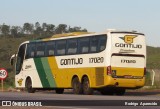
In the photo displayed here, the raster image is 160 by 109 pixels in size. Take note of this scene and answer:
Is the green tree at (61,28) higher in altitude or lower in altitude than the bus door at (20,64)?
higher

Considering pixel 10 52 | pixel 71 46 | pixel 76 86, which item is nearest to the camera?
pixel 76 86

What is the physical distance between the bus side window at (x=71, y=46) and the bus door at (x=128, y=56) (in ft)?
10.5

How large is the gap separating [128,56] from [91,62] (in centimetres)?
207

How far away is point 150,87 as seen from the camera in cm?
4084

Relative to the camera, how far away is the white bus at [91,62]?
106ft

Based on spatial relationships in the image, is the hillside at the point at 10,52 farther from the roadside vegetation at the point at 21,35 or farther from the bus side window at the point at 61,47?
the bus side window at the point at 61,47

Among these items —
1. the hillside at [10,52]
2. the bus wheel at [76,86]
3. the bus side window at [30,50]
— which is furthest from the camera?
the hillside at [10,52]

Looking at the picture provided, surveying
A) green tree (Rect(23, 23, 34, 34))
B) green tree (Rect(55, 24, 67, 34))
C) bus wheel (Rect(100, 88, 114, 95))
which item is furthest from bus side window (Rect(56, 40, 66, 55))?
green tree (Rect(23, 23, 34, 34))

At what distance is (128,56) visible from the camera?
107 ft

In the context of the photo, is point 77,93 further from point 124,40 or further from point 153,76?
point 153,76

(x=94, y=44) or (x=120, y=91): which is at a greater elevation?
(x=94, y=44)

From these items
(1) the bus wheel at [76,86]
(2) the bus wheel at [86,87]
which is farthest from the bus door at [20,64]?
(2) the bus wheel at [86,87]

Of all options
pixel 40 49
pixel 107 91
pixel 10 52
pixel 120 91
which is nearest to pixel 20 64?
pixel 40 49

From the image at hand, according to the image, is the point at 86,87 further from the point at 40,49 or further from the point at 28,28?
the point at 28,28
